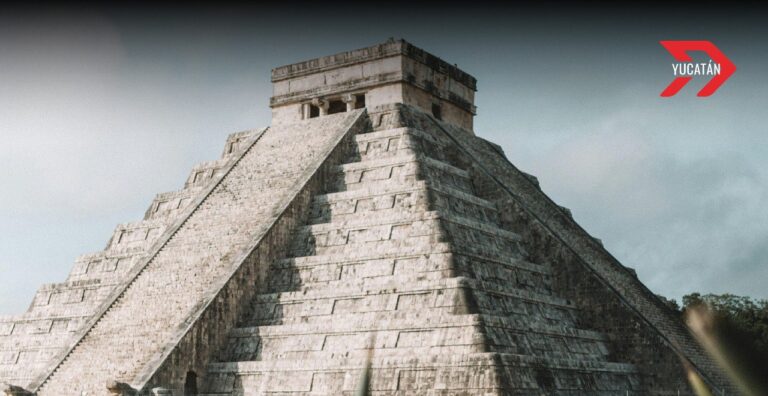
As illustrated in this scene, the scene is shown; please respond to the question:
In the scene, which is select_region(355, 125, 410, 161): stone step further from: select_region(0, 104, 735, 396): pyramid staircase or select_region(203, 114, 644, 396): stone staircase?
select_region(203, 114, 644, 396): stone staircase

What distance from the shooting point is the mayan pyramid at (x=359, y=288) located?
54.7 feet

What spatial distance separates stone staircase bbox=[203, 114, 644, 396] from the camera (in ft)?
52.6

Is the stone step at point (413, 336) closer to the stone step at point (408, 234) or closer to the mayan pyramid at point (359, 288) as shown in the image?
the mayan pyramid at point (359, 288)

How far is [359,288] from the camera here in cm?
1792

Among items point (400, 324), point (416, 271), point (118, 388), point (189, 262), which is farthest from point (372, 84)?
point (118, 388)

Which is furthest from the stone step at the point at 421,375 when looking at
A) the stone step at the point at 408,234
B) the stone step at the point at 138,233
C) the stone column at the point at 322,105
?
the stone column at the point at 322,105

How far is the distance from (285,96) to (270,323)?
28.8 feet

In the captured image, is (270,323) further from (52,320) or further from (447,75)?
(447,75)

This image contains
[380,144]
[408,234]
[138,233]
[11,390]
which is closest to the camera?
[11,390]

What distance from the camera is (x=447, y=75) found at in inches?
1022

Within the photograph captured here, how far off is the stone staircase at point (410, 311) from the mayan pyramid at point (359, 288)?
0.12 ft

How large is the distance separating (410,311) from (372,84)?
347 inches

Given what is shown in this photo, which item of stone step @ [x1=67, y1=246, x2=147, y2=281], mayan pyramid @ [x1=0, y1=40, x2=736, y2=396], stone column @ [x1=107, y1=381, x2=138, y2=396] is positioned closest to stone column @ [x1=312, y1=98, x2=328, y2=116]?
mayan pyramid @ [x1=0, y1=40, x2=736, y2=396]

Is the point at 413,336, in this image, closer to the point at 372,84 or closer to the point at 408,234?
the point at 408,234
